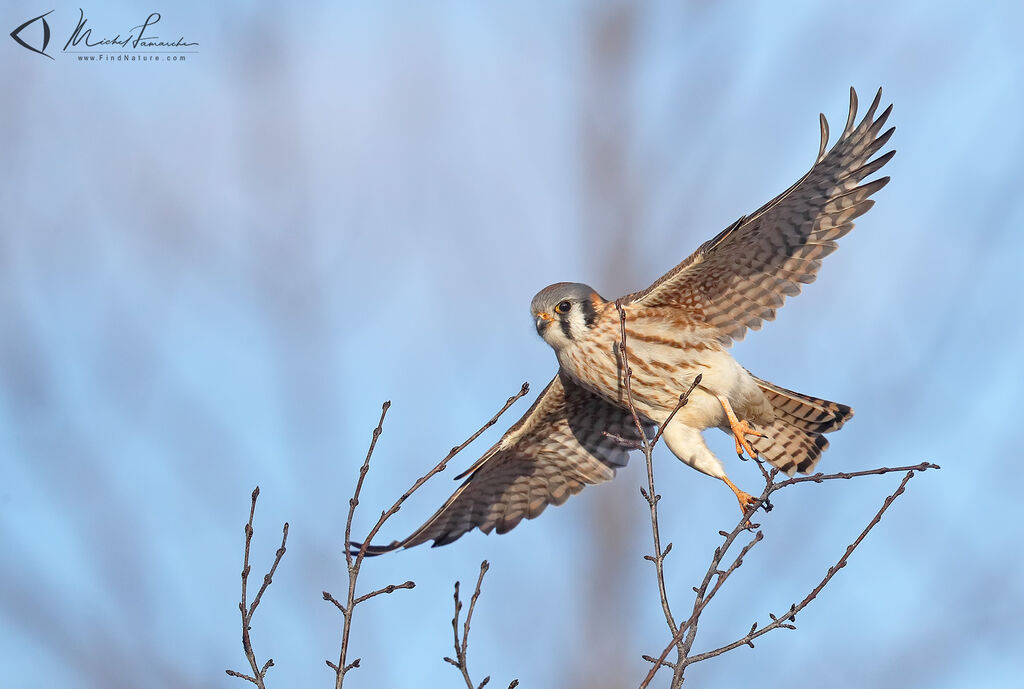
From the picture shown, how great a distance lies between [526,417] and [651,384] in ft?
2.53

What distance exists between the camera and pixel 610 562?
5.94 metres

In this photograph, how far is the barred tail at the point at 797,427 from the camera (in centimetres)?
452

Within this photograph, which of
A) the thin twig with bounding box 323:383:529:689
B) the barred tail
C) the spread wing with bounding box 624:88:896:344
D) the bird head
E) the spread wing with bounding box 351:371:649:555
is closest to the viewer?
the thin twig with bounding box 323:383:529:689

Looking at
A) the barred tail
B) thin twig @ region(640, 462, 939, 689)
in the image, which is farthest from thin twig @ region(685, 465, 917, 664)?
the barred tail

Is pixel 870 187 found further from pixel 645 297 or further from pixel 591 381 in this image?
pixel 591 381

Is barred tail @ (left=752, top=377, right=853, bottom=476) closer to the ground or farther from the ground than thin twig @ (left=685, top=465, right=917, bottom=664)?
farther from the ground

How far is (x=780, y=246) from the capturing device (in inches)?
169

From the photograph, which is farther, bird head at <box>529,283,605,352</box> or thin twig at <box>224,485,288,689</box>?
bird head at <box>529,283,605,352</box>

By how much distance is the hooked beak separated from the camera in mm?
4473

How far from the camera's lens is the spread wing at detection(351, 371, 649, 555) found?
16.3 feet

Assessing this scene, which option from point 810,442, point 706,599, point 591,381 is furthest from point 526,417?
point 706,599

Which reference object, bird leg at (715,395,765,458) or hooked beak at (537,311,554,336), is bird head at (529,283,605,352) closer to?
hooked beak at (537,311,554,336)

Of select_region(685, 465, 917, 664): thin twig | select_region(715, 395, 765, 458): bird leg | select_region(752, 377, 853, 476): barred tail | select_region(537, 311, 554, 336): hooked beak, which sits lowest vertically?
select_region(685, 465, 917, 664): thin twig

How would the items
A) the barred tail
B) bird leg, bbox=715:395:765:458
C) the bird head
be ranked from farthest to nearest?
the barred tail
the bird head
bird leg, bbox=715:395:765:458
